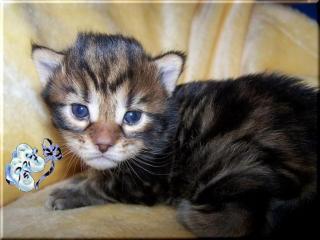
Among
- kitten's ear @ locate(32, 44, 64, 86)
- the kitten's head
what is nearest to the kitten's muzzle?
the kitten's head

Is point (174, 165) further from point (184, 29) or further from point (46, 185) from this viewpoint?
point (184, 29)

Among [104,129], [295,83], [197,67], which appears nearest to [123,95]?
[104,129]

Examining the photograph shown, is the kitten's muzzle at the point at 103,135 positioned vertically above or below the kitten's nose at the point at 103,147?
above

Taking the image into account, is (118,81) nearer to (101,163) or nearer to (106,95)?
(106,95)

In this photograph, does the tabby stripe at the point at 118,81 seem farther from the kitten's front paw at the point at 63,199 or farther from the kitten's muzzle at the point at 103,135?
the kitten's front paw at the point at 63,199

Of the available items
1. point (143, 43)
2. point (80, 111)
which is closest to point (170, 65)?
point (143, 43)

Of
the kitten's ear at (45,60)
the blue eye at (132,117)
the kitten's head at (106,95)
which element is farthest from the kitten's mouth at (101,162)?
the kitten's ear at (45,60)

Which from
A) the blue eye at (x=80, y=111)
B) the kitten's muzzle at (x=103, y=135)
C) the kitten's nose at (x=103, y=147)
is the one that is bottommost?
the kitten's nose at (x=103, y=147)
